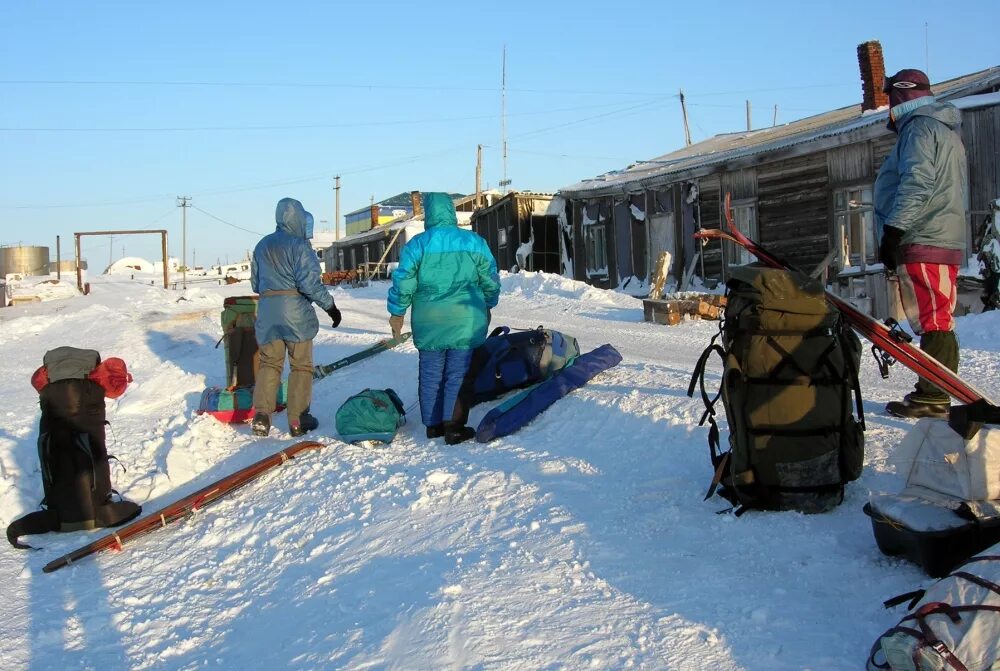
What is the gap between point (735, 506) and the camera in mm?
3648

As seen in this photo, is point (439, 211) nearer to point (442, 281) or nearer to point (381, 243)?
point (442, 281)

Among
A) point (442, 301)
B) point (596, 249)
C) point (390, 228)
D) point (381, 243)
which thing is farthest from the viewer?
point (381, 243)

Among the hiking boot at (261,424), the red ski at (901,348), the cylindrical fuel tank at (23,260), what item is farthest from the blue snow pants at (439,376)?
the cylindrical fuel tank at (23,260)

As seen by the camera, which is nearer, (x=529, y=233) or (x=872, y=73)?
(x=872, y=73)

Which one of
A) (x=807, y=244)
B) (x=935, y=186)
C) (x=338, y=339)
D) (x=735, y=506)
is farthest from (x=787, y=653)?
(x=807, y=244)

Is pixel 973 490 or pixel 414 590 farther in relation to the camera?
pixel 414 590

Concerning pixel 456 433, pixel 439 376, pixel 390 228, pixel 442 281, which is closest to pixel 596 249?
pixel 442 281

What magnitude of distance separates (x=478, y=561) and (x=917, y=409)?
2.71 meters

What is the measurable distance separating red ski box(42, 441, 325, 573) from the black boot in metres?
0.96

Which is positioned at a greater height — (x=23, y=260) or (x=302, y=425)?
(x=23, y=260)

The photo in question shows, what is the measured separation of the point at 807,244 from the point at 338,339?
10.2 metres

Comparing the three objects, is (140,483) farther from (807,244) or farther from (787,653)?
(807,244)

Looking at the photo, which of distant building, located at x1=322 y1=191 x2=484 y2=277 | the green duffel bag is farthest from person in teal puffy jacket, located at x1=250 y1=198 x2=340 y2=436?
distant building, located at x1=322 y1=191 x2=484 y2=277

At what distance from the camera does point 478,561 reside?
134 inches
